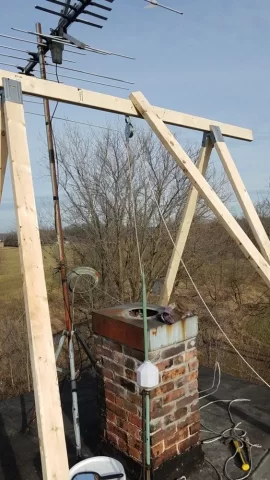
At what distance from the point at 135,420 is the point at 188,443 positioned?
1.50 feet

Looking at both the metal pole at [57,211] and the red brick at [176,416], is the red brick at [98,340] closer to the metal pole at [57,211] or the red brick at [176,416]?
the metal pole at [57,211]

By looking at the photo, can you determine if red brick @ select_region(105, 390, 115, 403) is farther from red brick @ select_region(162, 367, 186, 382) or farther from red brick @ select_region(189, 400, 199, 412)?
red brick @ select_region(189, 400, 199, 412)

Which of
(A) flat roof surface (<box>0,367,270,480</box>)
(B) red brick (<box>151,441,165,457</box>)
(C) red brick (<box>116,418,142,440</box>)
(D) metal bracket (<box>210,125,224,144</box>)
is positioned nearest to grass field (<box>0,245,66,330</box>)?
(A) flat roof surface (<box>0,367,270,480</box>)

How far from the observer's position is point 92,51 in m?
2.91

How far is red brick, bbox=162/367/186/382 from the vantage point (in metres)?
2.30

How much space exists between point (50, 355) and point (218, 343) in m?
12.4

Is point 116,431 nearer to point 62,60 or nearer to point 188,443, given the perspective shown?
point 188,443

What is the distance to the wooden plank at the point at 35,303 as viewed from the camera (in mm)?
1764

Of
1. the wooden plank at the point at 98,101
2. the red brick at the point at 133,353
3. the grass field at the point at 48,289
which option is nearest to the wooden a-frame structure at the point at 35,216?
the wooden plank at the point at 98,101

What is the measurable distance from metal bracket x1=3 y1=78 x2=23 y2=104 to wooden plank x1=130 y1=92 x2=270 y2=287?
1.01 m

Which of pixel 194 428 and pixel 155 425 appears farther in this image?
pixel 194 428

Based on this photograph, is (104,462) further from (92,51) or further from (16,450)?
(92,51)

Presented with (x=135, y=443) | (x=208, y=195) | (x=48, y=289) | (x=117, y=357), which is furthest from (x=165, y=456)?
(x=48, y=289)

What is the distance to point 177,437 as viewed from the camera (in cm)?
237
